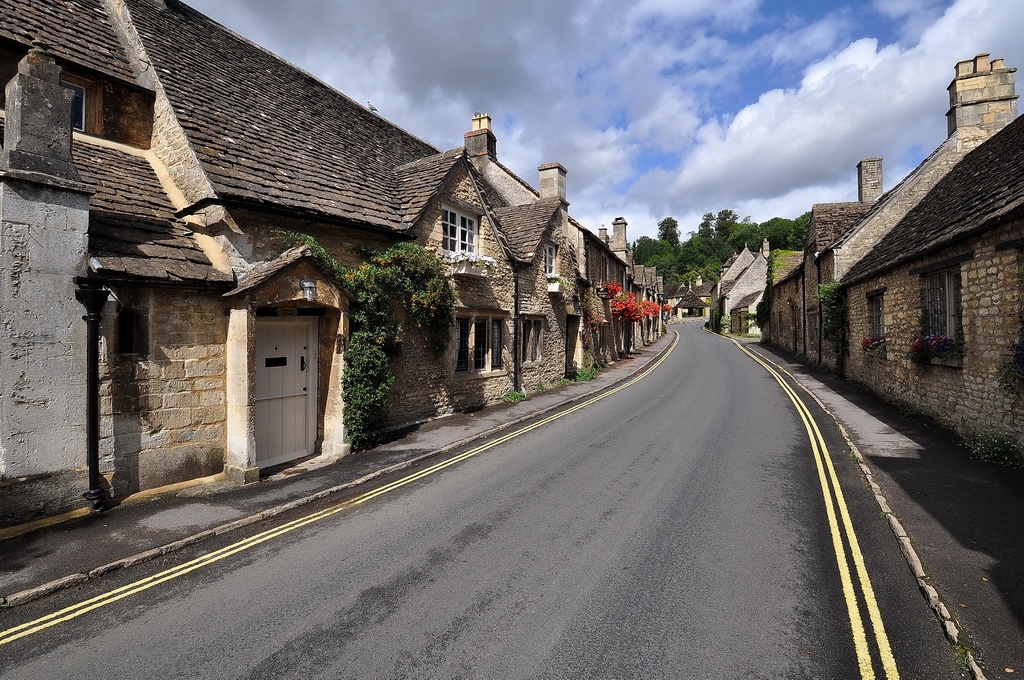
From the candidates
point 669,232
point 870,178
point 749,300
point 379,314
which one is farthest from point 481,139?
point 669,232

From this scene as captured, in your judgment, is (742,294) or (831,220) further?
(742,294)

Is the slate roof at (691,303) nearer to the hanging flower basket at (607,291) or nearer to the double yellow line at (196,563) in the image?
the hanging flower basket at (607,291)

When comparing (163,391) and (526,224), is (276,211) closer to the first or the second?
(163,391)

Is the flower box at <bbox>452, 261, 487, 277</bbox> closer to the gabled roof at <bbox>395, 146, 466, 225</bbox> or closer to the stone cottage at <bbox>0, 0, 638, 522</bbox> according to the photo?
the stone cottage at <bbox>0, 0, 638, 522</bbox>

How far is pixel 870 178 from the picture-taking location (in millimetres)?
23922

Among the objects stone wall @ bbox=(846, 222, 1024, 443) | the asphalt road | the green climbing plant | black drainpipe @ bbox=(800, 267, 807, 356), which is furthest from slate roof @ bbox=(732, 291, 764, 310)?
the asphalt road

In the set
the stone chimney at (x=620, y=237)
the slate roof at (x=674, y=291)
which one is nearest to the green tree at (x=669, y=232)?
the slate roof at (x=674, y=291)

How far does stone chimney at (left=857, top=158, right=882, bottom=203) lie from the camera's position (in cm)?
2375

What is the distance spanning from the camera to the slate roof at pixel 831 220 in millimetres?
22281

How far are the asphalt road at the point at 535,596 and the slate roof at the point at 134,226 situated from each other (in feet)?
13.4

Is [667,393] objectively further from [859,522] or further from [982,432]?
[859,522]

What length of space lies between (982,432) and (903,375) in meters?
4.25

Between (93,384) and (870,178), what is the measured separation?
30.5 m

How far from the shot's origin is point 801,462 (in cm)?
870
